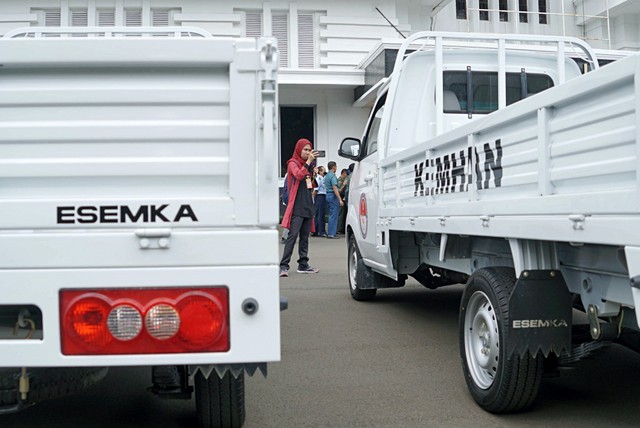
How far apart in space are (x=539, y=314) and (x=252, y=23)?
55.5 ft

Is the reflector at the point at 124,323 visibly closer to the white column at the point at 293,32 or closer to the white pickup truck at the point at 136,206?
the white pickup truck at the point at 136,206

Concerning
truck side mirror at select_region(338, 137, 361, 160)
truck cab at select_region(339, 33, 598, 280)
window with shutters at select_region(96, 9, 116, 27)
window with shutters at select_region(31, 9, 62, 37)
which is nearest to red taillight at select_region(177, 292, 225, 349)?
truck cab at select_region(339, 33, 598, 280)

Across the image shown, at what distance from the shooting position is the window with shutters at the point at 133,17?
18.2m

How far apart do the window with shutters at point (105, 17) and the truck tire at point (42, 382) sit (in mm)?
17548

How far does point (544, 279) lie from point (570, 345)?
1.21 feet

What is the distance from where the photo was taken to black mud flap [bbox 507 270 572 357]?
3074 mm

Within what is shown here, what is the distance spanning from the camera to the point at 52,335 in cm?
219

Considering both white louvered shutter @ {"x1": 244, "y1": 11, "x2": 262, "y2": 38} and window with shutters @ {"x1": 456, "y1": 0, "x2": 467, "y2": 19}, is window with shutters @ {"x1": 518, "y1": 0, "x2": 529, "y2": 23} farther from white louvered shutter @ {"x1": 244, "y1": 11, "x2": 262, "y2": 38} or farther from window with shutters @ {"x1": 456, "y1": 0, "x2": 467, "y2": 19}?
white louvered shutter @ {"x1": 244, "y1": 11, "x2": 262, "y2": 38}

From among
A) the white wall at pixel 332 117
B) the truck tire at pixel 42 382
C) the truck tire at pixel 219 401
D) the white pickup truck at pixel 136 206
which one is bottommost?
the truck tire at pixel 219 401

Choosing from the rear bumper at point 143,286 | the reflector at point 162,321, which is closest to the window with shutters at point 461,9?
the rear bumper at point 143,286

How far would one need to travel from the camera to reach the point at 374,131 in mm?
6469

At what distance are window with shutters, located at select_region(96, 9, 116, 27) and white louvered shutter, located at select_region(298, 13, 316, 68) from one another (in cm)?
551

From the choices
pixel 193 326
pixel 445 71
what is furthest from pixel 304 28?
pixel 193 326

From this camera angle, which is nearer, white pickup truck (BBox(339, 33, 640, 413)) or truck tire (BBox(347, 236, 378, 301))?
white pickup truck (BBox(339, 33, 640, 413))
